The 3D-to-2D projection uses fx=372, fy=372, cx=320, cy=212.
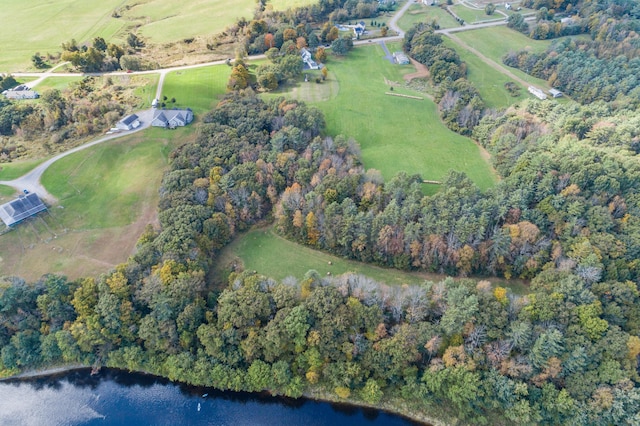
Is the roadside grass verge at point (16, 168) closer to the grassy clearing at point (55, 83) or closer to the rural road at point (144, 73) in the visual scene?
the rural road at point (144, 73)

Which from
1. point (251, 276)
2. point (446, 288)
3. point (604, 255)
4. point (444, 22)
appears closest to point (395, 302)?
point (446, 288)

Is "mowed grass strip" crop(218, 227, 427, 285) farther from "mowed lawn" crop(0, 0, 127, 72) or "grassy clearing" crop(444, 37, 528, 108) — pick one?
"mowed lawn" crop(0, 0, 127, 72)

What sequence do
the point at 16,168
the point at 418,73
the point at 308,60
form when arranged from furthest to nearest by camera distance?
1. the point at 308,60
2. the point at 418,73
3. the point at 16,168

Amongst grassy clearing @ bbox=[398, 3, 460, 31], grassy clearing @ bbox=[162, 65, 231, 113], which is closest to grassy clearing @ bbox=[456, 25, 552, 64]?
grassy clearing @ bbox=[398, 3, 460, 31]

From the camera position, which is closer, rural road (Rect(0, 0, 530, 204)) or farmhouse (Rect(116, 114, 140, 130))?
rural road (Rect(0, 0, 530, 204))

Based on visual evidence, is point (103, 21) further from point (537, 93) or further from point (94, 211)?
point (537, 93)

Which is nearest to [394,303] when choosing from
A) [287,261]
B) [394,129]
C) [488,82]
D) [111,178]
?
[287,261]

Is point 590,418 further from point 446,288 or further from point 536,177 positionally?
point 536,177

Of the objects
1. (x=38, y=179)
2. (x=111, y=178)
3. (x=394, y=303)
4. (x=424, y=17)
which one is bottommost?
(x=394, y=303)
